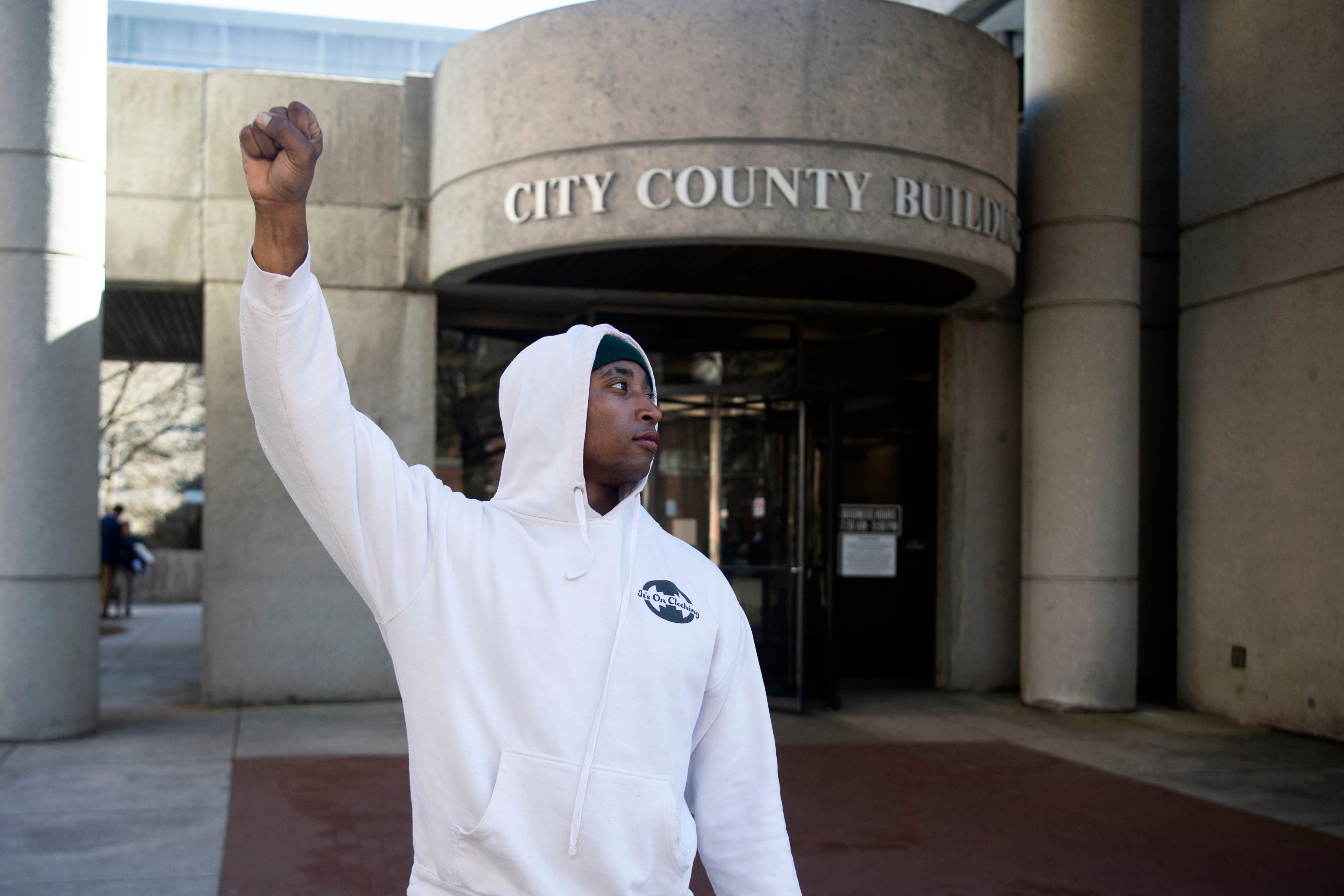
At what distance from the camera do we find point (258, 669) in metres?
9.81

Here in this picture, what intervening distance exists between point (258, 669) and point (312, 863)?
4.55 m

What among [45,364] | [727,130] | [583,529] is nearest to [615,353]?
[583,529]

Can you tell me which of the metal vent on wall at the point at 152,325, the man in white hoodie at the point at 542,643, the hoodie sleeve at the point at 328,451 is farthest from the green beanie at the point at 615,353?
the metal vent on wall at the point at 152,325

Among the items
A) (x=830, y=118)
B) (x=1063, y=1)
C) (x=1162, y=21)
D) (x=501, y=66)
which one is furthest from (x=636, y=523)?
(x=1162, y=21)

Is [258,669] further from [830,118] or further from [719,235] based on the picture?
[830,118]

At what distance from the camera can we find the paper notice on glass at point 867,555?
11109 millimetres

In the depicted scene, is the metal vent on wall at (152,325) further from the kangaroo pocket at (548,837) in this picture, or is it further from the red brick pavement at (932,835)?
the kangaroo pocket at (548,837)

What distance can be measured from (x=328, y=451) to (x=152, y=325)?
456 inches

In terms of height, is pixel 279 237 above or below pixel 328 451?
above

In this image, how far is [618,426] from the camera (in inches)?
93.0

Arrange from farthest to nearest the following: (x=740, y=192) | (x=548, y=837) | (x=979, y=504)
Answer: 1. (x=979, y=504)
2. (x=740, y=192)
3. (x=548, y=837)

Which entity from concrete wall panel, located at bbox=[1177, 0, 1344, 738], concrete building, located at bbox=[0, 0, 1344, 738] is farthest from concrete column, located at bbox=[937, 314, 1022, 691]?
concrete wall panel, located at bbox=[1177, 0, 1344, 738]

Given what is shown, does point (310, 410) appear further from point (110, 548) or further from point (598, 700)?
point (110, 548)

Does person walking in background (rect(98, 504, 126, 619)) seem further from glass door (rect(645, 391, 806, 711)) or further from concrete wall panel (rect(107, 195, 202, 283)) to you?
glass door (rect(645, 391, 806, 711))
